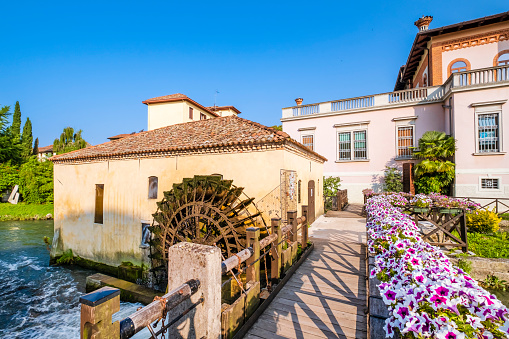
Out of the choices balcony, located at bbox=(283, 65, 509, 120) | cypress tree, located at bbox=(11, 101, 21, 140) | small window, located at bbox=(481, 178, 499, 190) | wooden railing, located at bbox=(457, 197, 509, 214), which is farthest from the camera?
cypress tree, located at bbox=(11, 101, 21, 140)

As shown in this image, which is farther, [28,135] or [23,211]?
[28,135]

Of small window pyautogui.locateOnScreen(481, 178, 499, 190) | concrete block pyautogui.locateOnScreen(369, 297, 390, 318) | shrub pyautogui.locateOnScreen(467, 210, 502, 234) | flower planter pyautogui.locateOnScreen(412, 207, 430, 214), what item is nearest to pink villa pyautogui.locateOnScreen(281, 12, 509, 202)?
small window pyautogui.locateOnScreen(481, 178, 499, 190)

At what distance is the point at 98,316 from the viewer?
Result: 149 cm

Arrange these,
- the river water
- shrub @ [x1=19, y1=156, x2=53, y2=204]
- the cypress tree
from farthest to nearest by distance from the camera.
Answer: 1. the cypress tree
2. shrub @ [x1=19, y1=156, x2=53, y2=204]
3. the river water

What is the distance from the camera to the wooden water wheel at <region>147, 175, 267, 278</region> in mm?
7324

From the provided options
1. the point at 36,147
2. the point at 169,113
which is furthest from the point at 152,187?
the point at 36,147

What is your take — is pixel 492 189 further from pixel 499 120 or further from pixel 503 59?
pixel 503 59

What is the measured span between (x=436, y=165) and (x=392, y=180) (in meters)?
2.71

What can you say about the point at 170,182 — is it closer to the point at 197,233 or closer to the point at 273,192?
the point at 197,233

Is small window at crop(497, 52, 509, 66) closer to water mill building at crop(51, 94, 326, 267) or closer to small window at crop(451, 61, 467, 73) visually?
small window at crop(451, 61, 467, 73)

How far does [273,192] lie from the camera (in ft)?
25.7

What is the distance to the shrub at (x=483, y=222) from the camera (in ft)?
32.2

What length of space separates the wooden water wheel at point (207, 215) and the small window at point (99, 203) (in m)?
5.07

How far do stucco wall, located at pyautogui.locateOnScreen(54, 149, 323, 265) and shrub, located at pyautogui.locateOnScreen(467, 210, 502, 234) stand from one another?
6520 mm
